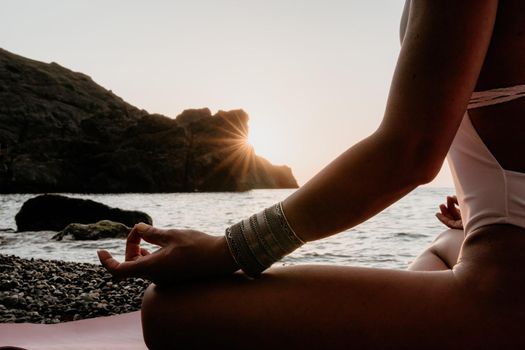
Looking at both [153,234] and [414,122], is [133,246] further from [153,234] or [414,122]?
[414,122]

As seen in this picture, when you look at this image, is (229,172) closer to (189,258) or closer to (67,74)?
(67,74)

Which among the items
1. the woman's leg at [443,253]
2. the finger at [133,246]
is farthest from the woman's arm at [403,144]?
the woman's leg at [443,253]

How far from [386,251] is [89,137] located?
90323 mm

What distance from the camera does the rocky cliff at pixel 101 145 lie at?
86.4m

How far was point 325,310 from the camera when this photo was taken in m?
1.26

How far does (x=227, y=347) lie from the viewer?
1330 millimetres

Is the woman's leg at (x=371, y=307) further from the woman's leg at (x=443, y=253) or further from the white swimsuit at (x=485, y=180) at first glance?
the woman's leg at (x=443, y=253)

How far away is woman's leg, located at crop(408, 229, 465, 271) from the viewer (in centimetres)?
222

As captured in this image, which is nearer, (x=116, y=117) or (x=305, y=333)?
(x=305, y=333)

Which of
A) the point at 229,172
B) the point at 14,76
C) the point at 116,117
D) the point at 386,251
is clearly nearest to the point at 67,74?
the point at 14,76

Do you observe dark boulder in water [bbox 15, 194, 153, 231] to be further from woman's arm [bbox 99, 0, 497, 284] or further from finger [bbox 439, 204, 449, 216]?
woman's arm [bbox 99, 0, 497, 284]

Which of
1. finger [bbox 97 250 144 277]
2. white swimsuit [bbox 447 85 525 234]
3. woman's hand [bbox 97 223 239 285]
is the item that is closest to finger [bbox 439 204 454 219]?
white swimsuit [bbox 447 85 525 234]

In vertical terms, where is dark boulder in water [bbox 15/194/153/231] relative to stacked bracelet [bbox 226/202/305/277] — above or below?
below

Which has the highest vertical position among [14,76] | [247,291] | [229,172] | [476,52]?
[14,76]
